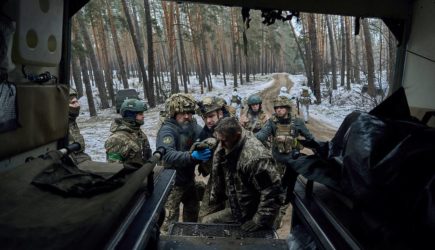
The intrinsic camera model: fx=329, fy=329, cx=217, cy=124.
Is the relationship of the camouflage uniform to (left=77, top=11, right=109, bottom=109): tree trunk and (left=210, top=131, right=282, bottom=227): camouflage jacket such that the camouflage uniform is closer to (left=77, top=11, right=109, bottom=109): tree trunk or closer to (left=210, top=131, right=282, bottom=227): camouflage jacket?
(left=210, top=131, right=282, bottom=227): camouflage jacket

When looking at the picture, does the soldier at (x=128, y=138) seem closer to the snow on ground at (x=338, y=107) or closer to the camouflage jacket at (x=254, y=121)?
the camouflage jacket at (x=254, y=121)

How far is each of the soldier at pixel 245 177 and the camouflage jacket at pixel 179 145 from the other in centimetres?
59

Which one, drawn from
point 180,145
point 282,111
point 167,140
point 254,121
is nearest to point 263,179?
point 167,140

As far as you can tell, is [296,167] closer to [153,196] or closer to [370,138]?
[370,138]

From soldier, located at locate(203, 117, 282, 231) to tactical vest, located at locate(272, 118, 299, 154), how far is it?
2.36 m

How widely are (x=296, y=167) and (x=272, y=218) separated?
1330mm

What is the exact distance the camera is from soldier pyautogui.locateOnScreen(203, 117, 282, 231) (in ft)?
11.0

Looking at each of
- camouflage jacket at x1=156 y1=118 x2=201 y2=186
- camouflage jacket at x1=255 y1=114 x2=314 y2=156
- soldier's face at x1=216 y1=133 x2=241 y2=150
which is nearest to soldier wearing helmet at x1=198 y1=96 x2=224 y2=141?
camouflage jacket at x1=156 y1=118 x2=201 y2=186

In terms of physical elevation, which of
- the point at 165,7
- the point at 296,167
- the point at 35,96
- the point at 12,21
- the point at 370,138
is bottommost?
the point at 296,167

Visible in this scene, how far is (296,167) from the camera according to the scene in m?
2.22

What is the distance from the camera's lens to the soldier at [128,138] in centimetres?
449

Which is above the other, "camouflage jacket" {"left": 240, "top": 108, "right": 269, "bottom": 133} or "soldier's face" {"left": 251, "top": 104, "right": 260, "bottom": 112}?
"soldier's face" {"left": 251, "top": 104, "right": 260, "bottom": 112}

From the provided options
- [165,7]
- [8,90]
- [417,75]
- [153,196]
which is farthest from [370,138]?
[165,7]

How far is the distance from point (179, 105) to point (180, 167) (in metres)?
0.93
